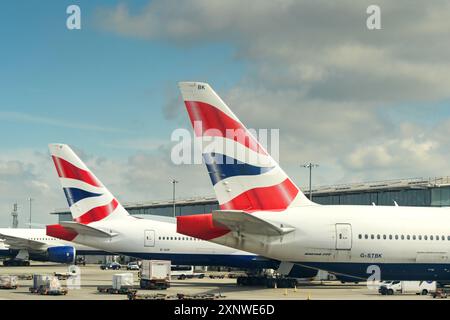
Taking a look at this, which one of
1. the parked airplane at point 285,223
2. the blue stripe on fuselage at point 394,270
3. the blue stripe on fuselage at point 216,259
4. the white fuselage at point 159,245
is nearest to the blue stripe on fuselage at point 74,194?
the white fuselage at point 159,245

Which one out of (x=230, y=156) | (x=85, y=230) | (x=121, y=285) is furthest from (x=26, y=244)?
(x=230, y=156)

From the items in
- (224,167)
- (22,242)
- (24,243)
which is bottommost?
(24,243)

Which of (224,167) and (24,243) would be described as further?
(24,243)

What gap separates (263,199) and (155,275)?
535 inches

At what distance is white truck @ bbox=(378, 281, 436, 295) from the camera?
39375 millimetres

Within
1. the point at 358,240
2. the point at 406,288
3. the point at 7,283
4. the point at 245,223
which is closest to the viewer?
the point at 245,223

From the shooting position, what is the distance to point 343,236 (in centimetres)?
3278

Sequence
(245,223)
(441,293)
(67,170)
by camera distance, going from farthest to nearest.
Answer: (67,170) → (441,293) → (245,223)

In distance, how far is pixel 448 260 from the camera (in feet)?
116

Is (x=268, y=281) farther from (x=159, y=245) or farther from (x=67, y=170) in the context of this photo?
(x=67, y=170)

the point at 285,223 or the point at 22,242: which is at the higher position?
the point at 285,223
